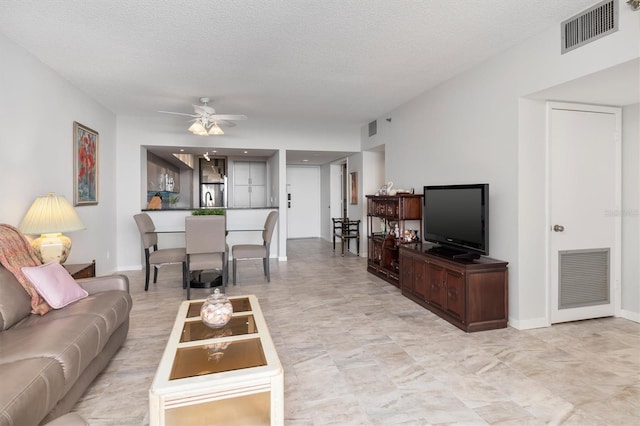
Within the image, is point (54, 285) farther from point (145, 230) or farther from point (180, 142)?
point (180, 142)

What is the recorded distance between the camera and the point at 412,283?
4.02m

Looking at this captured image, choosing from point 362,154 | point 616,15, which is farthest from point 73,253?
point 616,15

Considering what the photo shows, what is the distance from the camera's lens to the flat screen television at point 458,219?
10.6 ft

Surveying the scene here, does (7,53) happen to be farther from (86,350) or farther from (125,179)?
(125,179)

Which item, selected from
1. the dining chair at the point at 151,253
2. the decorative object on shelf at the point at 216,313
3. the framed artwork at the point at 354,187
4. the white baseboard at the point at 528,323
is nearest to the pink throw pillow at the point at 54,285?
the decorative object on shelf at the point at 216,313

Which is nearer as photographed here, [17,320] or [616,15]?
[17,320]

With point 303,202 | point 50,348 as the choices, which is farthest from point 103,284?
point 303,202

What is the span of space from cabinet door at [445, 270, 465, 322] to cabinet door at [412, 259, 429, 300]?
39 cm

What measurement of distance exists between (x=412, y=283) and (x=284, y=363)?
6.72 ft

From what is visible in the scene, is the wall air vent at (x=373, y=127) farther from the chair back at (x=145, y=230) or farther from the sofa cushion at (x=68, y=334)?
the sofa cushion at (x=68, y=334)

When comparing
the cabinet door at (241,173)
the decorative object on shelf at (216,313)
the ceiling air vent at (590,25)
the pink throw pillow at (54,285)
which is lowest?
the decorative object on shelf at (216,313)

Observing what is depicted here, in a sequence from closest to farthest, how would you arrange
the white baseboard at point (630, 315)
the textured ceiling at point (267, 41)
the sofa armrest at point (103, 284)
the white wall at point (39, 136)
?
the textured ceiling at point (267, 41) < the sofa armrest at point (103, 284) < the white wall at point (39, 136) < the white baseboard at point (630, 315)

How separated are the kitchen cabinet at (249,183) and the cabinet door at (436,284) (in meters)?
6.19

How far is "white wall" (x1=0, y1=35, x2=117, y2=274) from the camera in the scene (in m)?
2.91
